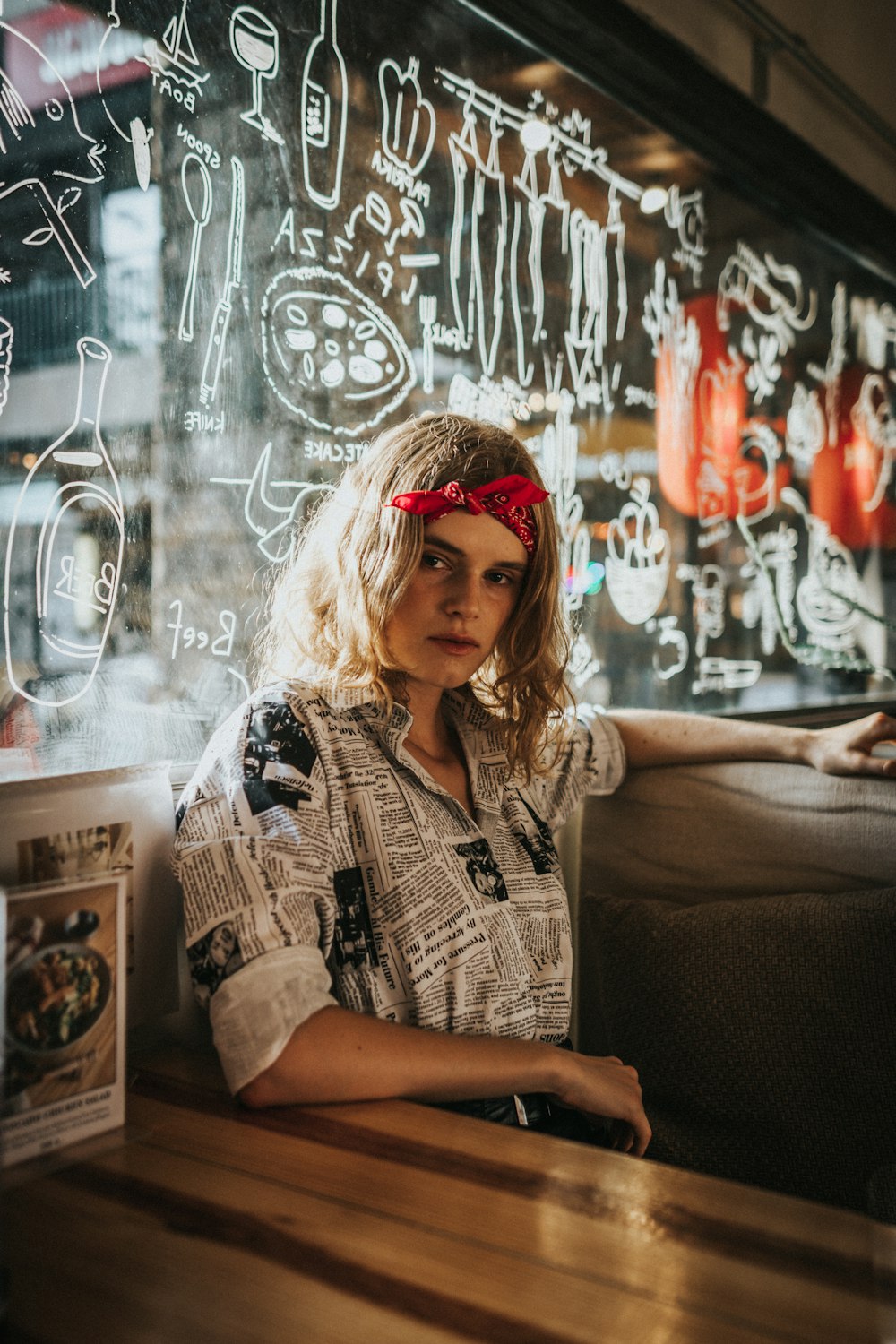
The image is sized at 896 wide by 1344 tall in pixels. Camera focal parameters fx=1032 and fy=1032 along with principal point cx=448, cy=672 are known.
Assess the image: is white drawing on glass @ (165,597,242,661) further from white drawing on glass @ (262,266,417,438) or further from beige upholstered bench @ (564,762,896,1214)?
beige upholstered bench @ (564,762,896,1214)

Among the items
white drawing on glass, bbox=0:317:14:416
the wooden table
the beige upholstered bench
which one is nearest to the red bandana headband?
white drawing on glass, bbox=0:317:14:416

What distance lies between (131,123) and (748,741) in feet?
4.39

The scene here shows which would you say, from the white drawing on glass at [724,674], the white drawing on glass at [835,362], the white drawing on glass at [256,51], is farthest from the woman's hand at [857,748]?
the white drawing on glass at [835,362]

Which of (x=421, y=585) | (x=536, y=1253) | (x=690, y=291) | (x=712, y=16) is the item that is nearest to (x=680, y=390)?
(x=690, y=291)

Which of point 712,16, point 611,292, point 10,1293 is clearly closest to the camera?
point 10,1293

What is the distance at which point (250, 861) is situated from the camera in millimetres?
1067

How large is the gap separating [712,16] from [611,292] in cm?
85

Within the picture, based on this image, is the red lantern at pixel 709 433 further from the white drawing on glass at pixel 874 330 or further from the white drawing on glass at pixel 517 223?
the white drawing on glass at pixel 874 330

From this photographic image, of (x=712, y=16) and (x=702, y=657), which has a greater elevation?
(x=712, y=16)

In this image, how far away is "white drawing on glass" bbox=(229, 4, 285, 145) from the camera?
1.51 meters

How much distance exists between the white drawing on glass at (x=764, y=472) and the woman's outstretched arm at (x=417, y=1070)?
83.2 inches

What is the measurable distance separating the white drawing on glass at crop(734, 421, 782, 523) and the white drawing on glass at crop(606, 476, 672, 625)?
0.49 meters

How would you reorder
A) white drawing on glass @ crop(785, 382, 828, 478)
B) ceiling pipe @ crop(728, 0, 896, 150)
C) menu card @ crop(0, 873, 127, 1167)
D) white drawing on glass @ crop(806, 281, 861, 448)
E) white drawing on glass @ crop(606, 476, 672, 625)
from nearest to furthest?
menu card @ crop(0, 873, 127, 1167)
white drawing on glass @ crop(606, 476, 672, 625)
ceiling pipe @ crop(728, 0, 896, 150)
white drawing on glass @ crop(785, 382, 828, 478)
white drawing on glass @ crop(806, 281, 861, 448)

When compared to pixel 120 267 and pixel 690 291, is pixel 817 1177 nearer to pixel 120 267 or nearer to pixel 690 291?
pixel 120 267
